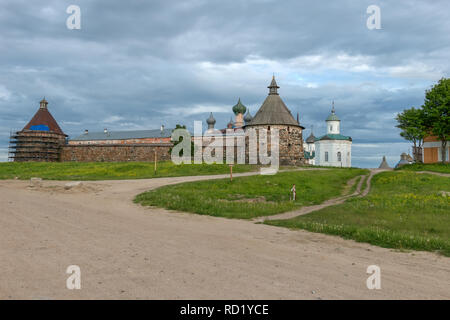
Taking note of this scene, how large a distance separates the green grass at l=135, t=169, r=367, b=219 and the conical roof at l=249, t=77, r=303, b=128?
17060mm

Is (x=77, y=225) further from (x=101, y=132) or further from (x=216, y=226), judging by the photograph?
(x=101, y=132)

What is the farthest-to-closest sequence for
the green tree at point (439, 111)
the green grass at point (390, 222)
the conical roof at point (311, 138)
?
the conical roof at point (311, 138)
the green tree at point (439, 111)
the green grass at point (390, 222)

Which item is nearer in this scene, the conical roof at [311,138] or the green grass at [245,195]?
the green grass at [245,195]

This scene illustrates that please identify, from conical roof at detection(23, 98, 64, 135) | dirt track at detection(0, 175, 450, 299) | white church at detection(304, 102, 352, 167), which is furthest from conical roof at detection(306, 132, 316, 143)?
dirt track at detection(0, 175, 450, 299)

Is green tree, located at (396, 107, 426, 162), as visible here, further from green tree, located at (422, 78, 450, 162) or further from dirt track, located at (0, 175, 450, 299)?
dirt track, located at (0, 175, 450, 299)

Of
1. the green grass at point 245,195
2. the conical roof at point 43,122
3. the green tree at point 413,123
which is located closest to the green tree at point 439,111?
the green tree at point 413,123

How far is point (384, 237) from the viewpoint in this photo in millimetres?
9398

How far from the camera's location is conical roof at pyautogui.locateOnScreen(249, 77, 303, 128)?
144ft

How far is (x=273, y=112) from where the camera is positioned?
44750 millimetres

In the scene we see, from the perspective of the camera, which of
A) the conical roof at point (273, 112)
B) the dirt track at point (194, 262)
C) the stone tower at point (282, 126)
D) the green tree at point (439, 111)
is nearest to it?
the dirt track at point (194, 262)

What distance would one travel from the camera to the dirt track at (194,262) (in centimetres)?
533

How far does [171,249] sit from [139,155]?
50.7 metres

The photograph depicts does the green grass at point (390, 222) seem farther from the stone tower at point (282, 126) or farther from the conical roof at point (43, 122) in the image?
the conical roof at point (43, 122)
